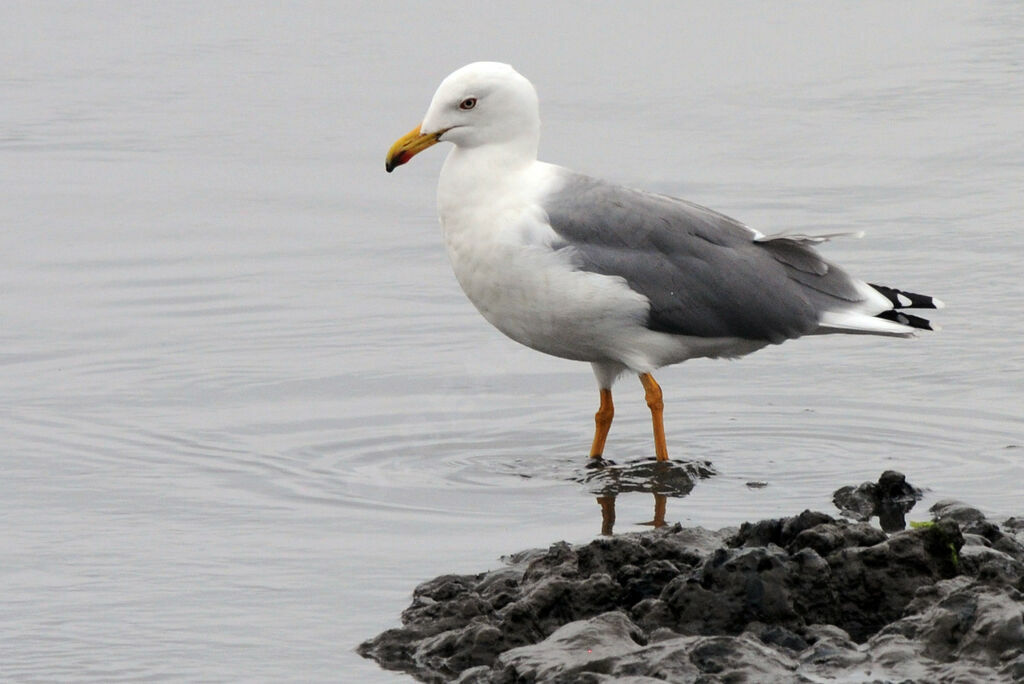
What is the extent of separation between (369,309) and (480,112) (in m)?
2.57

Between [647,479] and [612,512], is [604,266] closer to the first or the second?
[647,479]

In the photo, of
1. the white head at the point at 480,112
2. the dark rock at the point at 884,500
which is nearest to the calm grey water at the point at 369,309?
the dark rock at the point at 884,500

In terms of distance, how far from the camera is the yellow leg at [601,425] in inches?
339

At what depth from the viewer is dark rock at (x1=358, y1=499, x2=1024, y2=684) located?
5246 millimetres

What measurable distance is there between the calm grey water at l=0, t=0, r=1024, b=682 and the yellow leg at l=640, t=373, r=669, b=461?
0.83 ft

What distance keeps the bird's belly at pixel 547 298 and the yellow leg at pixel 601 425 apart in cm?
32

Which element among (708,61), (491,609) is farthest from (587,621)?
(708,61)

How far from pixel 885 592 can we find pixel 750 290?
9.85 feet

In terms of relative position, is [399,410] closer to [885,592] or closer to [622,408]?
[622,408]

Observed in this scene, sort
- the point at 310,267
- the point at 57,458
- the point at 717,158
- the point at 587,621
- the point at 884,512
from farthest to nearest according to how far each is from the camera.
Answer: the point at 717,158 → the point at 310,267 → the point at 57,458 → the point at 884,512 → the point at 587,621

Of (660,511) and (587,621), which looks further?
(660,511)

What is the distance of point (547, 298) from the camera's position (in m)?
8.19

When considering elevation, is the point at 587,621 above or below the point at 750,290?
below

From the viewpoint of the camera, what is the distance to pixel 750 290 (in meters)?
8.58
